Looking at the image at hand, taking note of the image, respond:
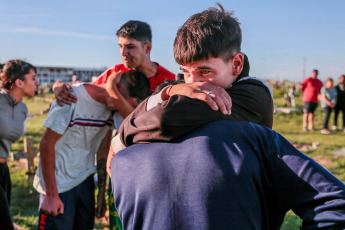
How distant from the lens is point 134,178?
49.8 inches

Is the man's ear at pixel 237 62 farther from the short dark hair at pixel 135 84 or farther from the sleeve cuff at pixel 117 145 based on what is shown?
the short dark hair at pixel 135 84

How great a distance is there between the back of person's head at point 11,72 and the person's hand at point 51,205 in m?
1.69

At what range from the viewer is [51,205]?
286cm

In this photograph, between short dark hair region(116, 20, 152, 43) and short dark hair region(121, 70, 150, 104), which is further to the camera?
short dark hair region(116, 20, 152, 43)

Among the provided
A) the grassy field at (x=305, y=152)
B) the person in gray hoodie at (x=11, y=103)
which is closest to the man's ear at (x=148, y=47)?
the person in gray hoodie at (x=11, y=103)

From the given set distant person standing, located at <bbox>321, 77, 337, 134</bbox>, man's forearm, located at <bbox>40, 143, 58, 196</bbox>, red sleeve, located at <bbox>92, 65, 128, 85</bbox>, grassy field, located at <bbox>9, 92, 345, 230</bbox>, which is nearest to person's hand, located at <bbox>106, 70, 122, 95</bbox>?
red sleeve, located at <bbox>92, 65, 128, 85</bbox>

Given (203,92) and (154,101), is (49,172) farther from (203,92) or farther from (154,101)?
(203,92)

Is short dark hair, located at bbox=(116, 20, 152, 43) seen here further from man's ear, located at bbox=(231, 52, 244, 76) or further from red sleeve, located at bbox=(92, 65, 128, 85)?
man's ear, located at bbox=(231, 52, 244, 76)

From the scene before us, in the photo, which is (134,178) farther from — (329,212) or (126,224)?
(329,212)

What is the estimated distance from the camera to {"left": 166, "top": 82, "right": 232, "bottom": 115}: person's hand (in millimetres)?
1231

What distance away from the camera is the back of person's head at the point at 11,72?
3.90 meters

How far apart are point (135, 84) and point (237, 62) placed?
165cm

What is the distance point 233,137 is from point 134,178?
40 centimetres

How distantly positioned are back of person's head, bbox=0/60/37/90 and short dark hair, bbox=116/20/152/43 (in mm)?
1294
